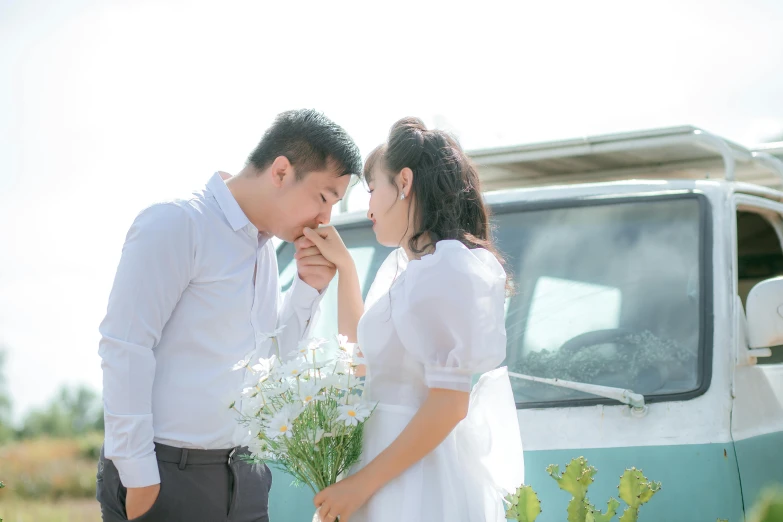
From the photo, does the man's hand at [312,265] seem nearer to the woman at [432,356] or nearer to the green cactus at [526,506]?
the woman at [432,356]

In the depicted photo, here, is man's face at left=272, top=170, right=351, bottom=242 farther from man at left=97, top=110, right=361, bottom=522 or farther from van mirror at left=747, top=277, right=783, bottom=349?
van mirror at left=747, top=277, right=783, bottom=349

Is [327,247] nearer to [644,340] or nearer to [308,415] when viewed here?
[308,415]

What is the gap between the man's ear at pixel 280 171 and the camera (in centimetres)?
285

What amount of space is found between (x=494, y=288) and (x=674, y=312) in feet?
4.13

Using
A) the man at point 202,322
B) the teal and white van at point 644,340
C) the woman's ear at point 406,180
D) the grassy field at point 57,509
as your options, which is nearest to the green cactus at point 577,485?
the teal and white van at point 644,340

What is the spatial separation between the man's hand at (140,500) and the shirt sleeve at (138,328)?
0.02 meters

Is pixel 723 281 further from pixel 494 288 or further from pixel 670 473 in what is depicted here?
pixel 494 288

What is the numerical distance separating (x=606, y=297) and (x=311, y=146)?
138 cm

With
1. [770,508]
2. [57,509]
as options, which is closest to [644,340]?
[770,508]

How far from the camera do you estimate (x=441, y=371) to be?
7.58 feet

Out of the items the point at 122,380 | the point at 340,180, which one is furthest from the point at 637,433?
the point at 122,380

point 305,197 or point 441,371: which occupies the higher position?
point 305,197

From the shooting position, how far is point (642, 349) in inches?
131

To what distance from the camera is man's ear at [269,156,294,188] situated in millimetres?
2854
